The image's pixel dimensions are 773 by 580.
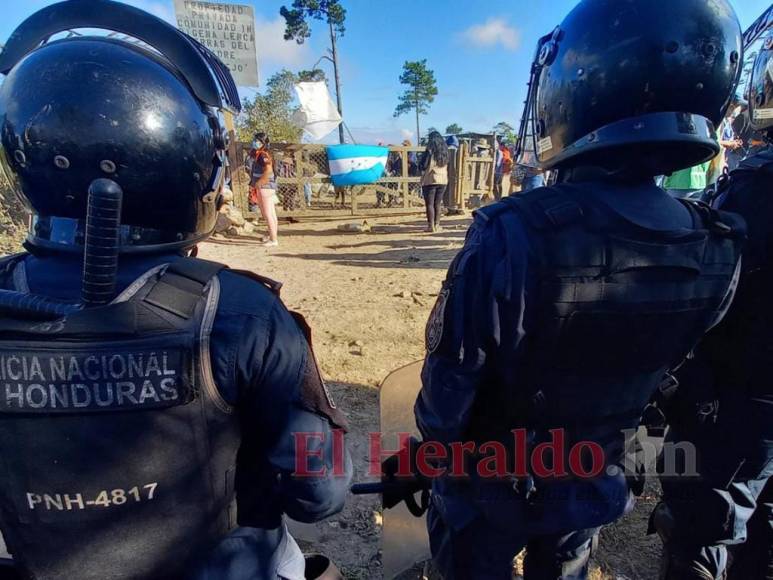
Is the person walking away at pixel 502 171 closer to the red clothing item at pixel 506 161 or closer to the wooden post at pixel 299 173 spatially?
the red clothing item at pixel 506 161

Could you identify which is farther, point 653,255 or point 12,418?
point 653,255

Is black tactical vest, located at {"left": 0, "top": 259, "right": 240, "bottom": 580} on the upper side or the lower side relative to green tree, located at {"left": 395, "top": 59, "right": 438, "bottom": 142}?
lower

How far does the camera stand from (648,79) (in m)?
1.25

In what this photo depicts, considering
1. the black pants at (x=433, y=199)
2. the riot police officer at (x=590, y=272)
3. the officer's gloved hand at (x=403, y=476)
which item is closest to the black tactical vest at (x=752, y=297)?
the riot police officer at (x=590, y=272)

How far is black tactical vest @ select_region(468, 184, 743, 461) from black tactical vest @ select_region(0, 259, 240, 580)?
78 centimetres

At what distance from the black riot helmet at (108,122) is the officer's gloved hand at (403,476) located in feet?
2.97

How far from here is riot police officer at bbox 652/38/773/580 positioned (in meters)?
1.60

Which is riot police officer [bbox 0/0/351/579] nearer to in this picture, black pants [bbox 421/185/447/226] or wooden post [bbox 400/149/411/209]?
black pants [bbox 421/185/447/226]

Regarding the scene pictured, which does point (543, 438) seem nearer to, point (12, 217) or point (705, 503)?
point (705, 503)

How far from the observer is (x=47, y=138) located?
98 cm

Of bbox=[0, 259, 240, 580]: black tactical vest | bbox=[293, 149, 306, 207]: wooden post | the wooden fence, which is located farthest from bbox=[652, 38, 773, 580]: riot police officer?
bbox=[293, 149, 306, 207]: wooden post

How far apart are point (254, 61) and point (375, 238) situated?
4230 mm

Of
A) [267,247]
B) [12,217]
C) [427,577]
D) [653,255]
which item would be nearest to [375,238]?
[267,247]

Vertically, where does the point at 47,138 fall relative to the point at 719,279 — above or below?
above
